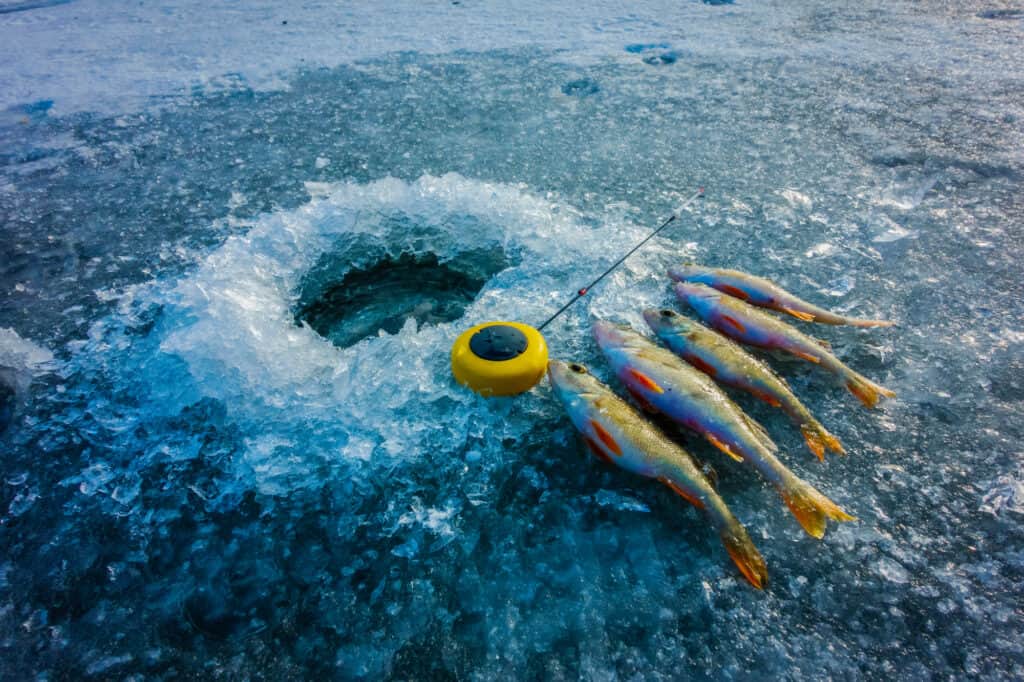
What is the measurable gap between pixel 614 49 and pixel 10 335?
19.9 feet

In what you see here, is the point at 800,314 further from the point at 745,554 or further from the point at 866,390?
the point at 745,554

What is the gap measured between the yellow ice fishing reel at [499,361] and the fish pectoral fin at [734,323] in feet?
2.87

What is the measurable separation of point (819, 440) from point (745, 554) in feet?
2.00

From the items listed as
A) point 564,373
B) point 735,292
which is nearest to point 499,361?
point 564,373

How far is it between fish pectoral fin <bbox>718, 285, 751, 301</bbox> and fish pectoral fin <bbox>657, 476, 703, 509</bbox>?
1204 mm

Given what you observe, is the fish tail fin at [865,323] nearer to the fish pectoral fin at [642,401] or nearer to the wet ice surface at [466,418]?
the wet ice surface at [466,418]

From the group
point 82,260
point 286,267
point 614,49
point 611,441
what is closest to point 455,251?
point 286,267

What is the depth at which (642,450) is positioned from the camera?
71.8 inches

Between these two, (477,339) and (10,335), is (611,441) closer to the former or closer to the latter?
(477,339)

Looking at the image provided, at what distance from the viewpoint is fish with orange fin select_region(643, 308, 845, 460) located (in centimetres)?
199

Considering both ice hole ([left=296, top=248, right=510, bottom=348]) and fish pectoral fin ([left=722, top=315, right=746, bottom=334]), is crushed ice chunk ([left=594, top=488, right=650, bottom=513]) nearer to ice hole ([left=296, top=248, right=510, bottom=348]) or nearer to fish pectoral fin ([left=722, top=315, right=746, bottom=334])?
fish pectoral fin ([left=722, top=315, right=746, bottom=334])

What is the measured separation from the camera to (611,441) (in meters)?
1.87

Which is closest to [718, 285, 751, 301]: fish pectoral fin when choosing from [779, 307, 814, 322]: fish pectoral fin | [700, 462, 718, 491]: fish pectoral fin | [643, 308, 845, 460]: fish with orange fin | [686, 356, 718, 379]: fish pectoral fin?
[779, 307, 814, 322]: fish pectoral fin

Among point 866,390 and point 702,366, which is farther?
point 702,366
